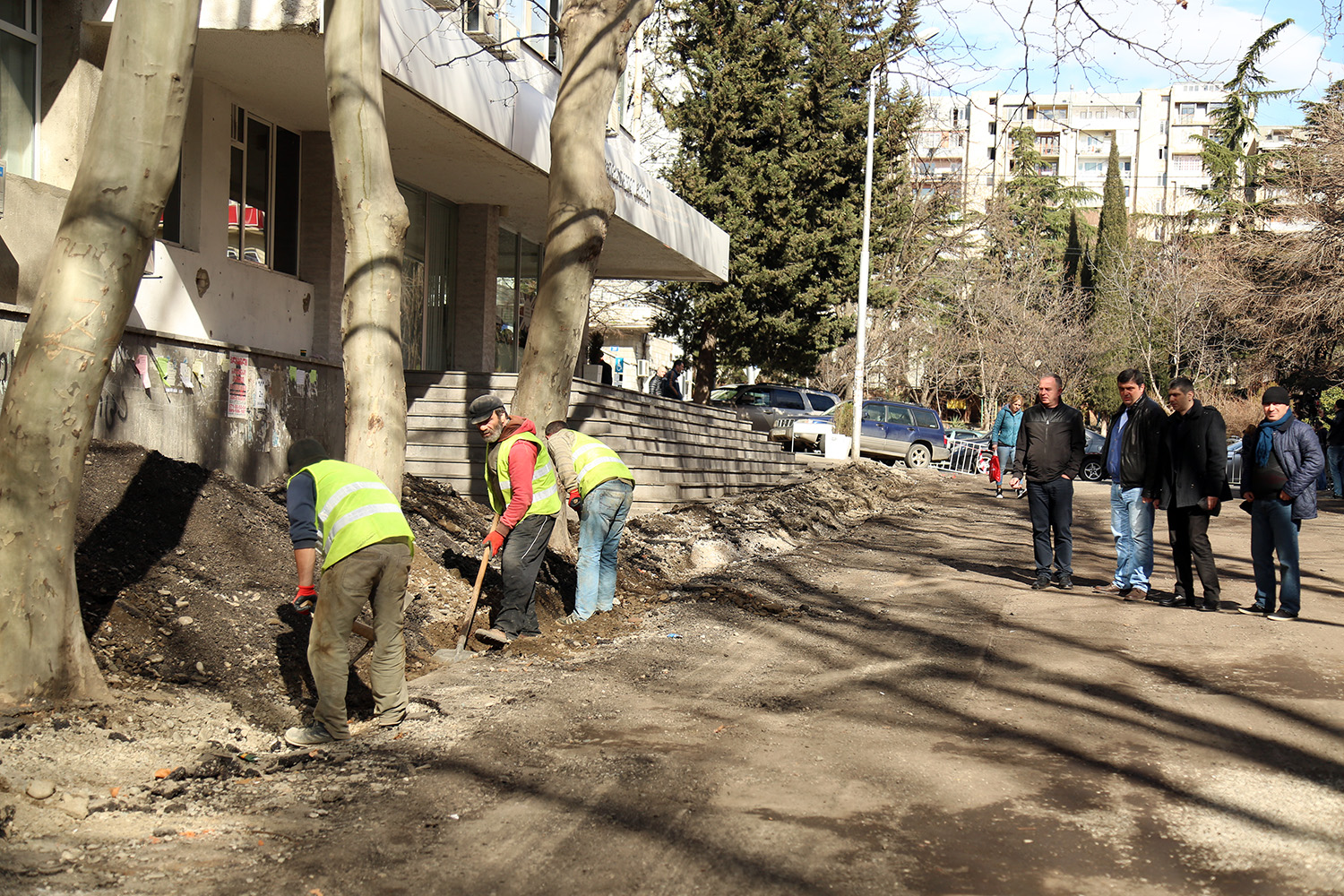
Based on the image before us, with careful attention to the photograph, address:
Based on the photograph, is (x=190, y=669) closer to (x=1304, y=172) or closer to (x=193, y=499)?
(x=193, y=499)

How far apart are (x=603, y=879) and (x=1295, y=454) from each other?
7.06m

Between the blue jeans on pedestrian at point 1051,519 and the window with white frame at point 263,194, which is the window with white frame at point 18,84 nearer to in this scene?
the window with white frame at point 263,194

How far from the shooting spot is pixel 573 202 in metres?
8.91

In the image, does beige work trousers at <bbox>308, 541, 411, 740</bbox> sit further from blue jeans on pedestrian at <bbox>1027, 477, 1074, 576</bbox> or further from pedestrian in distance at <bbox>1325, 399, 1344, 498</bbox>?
pedestrian in distance at <bbox>1325, 399, 1344, 498</bbox>

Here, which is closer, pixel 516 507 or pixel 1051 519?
pixel 516 507

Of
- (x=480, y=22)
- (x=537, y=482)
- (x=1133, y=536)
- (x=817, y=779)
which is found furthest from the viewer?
(x=480, y=22)

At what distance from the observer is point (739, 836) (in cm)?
401

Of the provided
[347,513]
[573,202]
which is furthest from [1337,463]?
[347,513]

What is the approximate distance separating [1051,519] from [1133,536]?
0.81 meters

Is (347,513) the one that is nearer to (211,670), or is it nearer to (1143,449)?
(211,670)

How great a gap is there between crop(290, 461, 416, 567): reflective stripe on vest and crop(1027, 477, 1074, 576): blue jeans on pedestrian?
648 cm

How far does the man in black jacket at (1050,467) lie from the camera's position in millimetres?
9852

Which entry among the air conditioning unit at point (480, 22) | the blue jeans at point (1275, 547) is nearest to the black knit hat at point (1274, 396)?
the blue jeans at point (1275, 547)

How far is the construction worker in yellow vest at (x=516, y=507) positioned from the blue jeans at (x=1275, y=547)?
5.54 metres
